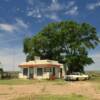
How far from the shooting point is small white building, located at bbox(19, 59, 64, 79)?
6271cm

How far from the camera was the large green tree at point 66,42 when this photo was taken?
71000 mm

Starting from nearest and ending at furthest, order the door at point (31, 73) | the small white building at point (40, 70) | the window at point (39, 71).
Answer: the small white building at point (40, 70), the window at point (39, 71), the door at point (31, 73)

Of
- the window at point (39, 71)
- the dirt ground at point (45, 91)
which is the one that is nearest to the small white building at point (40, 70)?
the window at point (39, 71)

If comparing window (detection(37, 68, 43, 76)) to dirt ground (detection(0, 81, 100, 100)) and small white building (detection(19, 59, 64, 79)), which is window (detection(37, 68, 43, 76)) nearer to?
small white building (detection(19, 59, 64, 79))

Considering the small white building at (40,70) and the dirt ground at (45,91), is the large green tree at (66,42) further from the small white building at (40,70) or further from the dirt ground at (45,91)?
the dirt ground at (45,91)

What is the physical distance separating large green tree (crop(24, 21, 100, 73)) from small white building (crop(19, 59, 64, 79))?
6.69 metres

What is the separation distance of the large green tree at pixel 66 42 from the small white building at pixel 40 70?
6694 millimetres

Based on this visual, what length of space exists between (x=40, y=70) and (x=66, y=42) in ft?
36.9

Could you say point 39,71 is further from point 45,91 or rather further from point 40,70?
point 45,91

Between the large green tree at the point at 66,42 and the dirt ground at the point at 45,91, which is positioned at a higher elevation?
the large green tree at the point at 66,42

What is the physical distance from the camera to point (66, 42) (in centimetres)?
7194

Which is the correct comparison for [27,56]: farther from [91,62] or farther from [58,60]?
[91,62]

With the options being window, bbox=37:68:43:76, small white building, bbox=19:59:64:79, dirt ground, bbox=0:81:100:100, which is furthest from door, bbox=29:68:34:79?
dirt ground, bbox=0:81:100:100

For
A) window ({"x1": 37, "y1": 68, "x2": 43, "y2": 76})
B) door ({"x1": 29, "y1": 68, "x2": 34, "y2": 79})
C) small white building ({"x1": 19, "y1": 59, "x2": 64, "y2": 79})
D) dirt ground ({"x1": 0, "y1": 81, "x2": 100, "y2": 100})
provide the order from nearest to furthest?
dirt ground ({"x1": 0, "y1": 81, "x2": 100, "y2": 100}) < small white building ({"x1": 19, "y1": 59, "x2": 64, "y2": 79}) < window ({"x1": 37, "y1": 68, "x2": 43, "y2": 76}) < door ({"x1": 29, "y1": 68, "x2": 34, "y2": 79})
